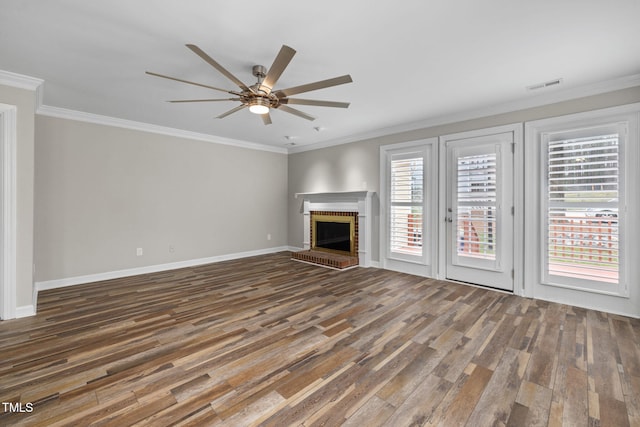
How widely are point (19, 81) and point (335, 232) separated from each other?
16.0 feet

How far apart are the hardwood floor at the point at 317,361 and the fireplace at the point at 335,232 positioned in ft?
6.51

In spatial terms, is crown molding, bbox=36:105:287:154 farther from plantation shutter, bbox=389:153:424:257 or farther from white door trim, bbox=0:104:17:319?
plantation shutter, bbox=389:153:424:257

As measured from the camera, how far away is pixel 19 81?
295cm

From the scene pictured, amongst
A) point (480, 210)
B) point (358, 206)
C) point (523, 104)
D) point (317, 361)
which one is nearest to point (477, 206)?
point (480, 210)

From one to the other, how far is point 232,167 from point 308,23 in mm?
4195

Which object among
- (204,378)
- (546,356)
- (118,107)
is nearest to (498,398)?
(546,356)

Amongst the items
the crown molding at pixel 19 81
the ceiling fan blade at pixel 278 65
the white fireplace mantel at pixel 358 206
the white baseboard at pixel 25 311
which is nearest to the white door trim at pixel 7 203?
the white baseboard at pixel 25 311

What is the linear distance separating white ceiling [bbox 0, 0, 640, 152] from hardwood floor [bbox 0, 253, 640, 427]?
8.19 ft

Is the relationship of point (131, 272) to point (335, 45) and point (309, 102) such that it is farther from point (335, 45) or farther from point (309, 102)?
point (335, 45)

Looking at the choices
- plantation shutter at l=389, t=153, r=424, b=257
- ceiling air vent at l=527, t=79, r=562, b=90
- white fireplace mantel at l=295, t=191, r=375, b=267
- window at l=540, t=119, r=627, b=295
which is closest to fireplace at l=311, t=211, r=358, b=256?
white fireplace mantel at l=295, t=191, r=375, b=267

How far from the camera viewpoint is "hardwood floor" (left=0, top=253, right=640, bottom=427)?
5.29 feet

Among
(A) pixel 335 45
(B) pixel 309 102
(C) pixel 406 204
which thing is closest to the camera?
(A) pixel 335 45

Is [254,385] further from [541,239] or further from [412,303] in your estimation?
[541,239]

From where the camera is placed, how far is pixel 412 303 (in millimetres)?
3359
